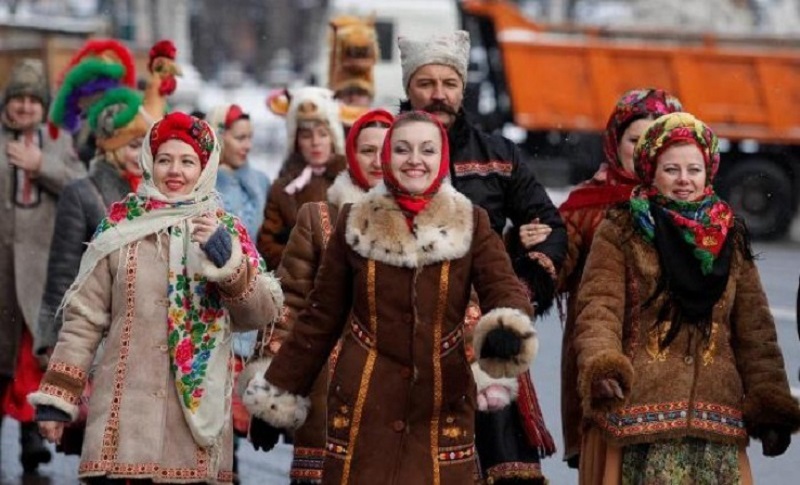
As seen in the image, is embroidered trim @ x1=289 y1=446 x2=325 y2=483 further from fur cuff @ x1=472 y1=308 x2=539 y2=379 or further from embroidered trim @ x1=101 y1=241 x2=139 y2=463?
fur cuff @ x1=472 y1=308 x2=539 y2=379

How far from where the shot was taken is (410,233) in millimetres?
5398

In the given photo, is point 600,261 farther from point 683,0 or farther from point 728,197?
point 683,0

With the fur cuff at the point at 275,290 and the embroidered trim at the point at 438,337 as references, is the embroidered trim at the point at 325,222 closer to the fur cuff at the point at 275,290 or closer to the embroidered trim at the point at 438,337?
the fur cuff at the point at 275,290

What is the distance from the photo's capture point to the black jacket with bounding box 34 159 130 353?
731cm

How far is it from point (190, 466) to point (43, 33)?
19934 mm

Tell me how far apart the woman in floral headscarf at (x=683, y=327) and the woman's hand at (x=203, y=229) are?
1.17 metres

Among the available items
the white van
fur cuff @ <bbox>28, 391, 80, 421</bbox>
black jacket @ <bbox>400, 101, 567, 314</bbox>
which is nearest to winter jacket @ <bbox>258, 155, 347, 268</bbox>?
black jacket @ <bbox>400, 101, 567, 314</bbox>

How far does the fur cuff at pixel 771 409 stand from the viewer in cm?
553

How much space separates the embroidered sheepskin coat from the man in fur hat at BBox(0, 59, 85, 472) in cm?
305

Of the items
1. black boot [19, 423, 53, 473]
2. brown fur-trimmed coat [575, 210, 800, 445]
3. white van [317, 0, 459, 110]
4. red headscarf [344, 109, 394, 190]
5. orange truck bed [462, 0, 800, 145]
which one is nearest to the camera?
brown fur-trimmed coat [575, 210, 800, 445]

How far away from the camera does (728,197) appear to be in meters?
20.5

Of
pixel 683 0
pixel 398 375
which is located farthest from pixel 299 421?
pixel 683 0

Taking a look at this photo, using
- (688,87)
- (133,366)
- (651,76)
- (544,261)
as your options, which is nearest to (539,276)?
(544,261)

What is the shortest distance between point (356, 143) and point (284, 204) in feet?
4.52
